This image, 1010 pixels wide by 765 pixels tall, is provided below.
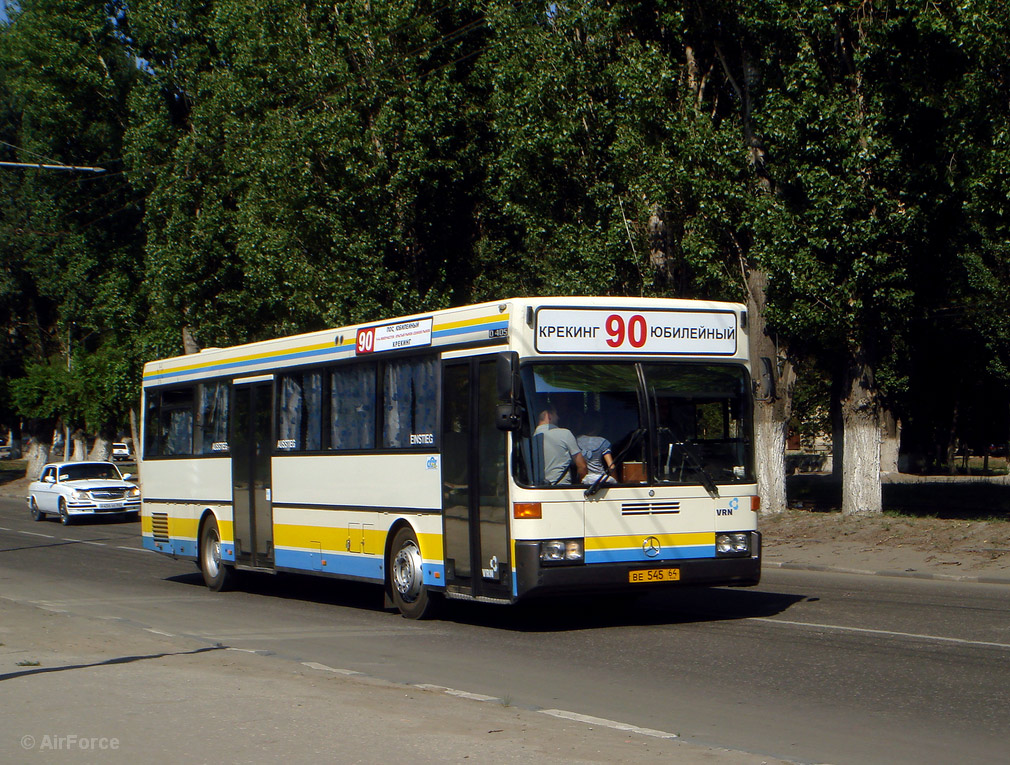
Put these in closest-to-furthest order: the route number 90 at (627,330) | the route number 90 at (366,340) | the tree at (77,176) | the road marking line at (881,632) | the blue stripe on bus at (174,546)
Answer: the road marking line at (881,632)
the route number 90 at (627,330)
the route number 90 at (366,340)
the blue stripe on bus at (174,546)
the tree at (77,176)

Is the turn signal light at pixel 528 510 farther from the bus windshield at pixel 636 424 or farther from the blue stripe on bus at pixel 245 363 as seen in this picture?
the blue stripe on bus at pixel 245 363

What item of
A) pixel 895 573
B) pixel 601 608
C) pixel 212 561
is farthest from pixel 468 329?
pixel 895 573

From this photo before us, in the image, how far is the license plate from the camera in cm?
1116

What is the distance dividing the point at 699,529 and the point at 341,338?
4.94m

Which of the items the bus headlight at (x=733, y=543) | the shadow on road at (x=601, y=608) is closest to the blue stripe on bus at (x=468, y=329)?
the shadow on road at (x=601, y=608)

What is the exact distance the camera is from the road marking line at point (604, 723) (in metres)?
6.90

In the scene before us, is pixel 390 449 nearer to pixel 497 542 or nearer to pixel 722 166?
pixel 497 542

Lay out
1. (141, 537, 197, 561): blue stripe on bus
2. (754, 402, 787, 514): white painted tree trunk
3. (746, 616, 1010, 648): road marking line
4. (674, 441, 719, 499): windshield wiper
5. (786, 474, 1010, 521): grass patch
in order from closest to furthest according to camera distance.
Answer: (746, 616, 1010, 648): road marking line, (674, 441, 719, 499): windshield wiper, (141, 537, 197, 561): blue stripe on bus, (754, 402, 787, 514): white painted tree trunk, (786, 474, 1010, 521): grass patch

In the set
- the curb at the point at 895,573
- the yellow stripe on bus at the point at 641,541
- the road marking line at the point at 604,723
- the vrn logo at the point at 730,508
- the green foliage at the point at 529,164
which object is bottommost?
the curb at the point at 895,573

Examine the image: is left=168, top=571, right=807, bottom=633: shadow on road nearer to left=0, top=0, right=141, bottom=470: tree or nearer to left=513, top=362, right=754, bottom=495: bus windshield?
left=513, top=362, right=754, bottom=495: bus windshield

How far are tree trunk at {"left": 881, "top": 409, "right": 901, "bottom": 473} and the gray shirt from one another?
136 ft

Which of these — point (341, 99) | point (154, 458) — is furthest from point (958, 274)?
point (154, 458)

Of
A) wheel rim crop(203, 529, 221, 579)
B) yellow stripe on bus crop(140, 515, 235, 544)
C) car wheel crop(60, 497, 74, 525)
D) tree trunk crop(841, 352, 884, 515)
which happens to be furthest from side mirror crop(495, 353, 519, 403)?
car wheel crop(60, 497, 74, 525)

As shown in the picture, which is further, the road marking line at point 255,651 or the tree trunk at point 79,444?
the tree trunk at point 79,444
